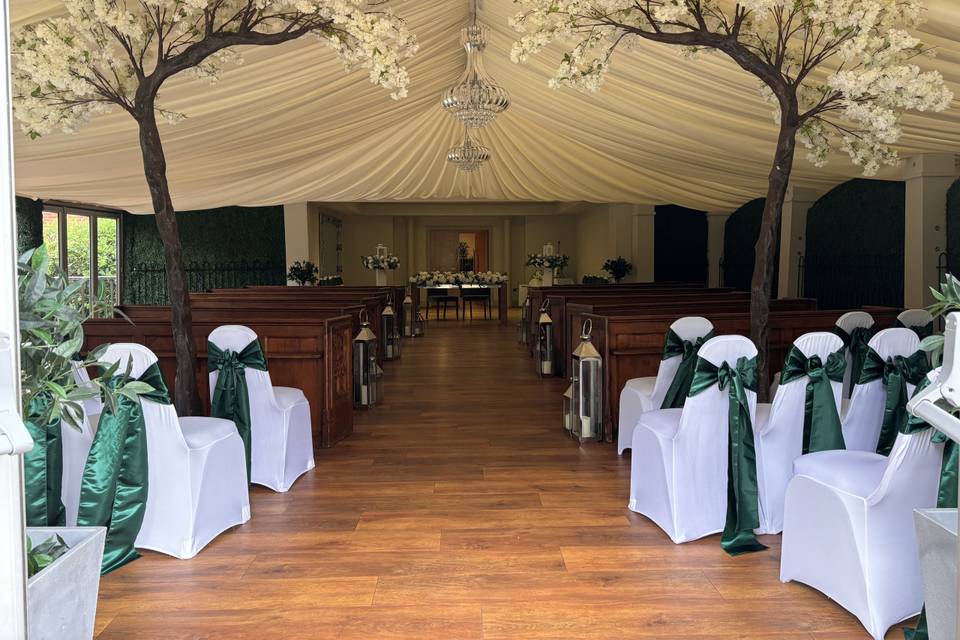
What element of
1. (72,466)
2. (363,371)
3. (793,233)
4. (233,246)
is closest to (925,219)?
(793,233)

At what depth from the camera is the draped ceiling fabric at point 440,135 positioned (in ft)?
19.6

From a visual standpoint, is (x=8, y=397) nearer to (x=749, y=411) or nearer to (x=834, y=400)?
(x=749, y=411)

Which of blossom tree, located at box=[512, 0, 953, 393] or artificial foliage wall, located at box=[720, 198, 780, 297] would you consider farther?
artificial foliage wall, located at box=[720, 198, 780, 297]

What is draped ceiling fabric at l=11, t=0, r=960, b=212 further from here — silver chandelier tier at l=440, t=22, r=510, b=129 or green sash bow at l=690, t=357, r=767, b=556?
green sash bow at l=690, t=357, r=767, b=556

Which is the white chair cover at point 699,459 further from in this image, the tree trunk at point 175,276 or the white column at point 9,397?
the white column at point 9,397

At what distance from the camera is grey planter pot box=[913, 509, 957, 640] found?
6.00 ft

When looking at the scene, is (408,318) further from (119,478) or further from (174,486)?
(119,478)

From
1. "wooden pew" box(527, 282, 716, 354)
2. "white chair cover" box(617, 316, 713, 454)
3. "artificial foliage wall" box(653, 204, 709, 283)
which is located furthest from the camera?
"artificial foliage wall" box(653, 204, 709, 283)

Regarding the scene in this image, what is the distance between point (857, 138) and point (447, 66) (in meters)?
5.16

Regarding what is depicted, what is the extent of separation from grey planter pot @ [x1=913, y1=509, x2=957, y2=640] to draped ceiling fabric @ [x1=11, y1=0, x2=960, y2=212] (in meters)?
2.96

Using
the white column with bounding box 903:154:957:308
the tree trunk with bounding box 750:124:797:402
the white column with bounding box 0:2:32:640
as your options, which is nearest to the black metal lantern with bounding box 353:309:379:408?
the tree trunk with bounding box 750:124:797:402

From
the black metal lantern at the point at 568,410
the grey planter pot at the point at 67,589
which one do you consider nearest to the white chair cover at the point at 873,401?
the black metal lantern at the point at 568,410

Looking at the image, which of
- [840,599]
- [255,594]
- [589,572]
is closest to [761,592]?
[840,599]

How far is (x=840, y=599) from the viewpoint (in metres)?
2.56
